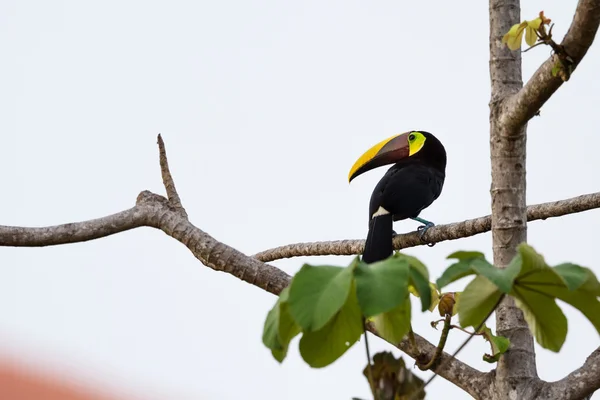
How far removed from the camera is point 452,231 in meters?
3.35

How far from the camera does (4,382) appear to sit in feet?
6.36

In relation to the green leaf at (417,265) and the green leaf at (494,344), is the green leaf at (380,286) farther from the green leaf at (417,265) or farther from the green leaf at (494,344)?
the green leaf at (494,344)

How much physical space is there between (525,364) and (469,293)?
1.13m

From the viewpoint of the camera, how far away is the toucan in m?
4.66

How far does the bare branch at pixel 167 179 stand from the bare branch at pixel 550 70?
1192mm

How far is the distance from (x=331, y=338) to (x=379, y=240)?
11.1ft

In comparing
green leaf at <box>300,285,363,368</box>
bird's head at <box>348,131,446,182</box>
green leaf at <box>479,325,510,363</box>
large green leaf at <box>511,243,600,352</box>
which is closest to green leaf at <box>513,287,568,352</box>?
large green leaf at <box>511,243,600,352</box>

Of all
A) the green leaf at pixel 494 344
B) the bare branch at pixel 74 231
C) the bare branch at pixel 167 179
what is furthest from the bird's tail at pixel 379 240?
the green leaf at pixel 494 344

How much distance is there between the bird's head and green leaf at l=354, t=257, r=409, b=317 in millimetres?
5069

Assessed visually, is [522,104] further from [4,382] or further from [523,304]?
[4,382]

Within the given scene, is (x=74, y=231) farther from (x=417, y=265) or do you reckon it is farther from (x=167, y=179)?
(x=417, y=265)

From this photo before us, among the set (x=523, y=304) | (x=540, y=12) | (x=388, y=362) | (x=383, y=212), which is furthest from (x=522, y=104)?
(x=383, y=212)

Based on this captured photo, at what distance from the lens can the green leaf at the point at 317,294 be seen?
3.31 feet

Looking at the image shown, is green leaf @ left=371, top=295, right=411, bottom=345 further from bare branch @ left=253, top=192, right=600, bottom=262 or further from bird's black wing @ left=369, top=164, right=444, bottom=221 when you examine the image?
bird's black wing @ left=369, top=164, right=444, bottom=221
